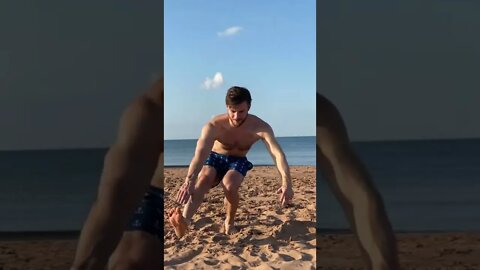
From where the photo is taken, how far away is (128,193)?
390cm

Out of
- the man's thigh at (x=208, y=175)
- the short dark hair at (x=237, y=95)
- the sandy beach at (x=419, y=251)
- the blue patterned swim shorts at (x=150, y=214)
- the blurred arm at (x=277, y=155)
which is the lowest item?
the sandy beach at (x=419, y=251)

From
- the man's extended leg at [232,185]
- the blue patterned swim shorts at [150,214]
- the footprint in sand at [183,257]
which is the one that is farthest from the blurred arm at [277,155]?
the footprint in sand at [183,257]

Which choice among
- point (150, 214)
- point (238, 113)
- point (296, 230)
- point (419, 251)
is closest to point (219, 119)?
point (238, 113)

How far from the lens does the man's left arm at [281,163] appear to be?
4.28 m

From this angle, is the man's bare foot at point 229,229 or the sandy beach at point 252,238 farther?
the man's bare foot at point 229,229

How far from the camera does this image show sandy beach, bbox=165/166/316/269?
17.1 ft

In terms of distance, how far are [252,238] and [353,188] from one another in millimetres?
2241

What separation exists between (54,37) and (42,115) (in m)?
0.52

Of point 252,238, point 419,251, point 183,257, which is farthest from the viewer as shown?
point 419,251

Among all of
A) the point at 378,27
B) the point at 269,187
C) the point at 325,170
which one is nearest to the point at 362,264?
the point at 325,170

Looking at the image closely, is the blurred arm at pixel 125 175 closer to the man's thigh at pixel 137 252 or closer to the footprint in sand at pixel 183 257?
the man's thigh at pixel 137 252

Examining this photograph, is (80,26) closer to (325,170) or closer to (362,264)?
(325,170)

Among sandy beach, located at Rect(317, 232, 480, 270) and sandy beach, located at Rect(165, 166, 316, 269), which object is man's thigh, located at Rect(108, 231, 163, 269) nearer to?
sandy beach, located at Rect(317, 232, 480, 270)

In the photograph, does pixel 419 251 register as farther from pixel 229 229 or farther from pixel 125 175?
pixel 125 175
